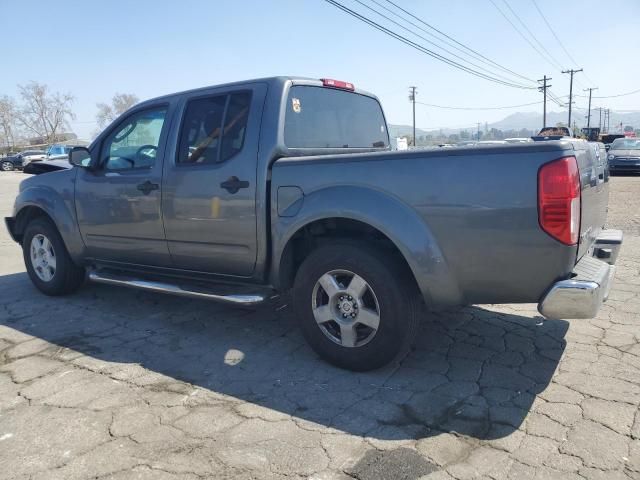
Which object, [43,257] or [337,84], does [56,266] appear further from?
[337,84]

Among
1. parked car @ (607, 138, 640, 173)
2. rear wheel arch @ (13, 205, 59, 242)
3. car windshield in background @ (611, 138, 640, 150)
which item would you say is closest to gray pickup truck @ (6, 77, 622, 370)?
rear wheel arch @ (13, 205, 59, 242)

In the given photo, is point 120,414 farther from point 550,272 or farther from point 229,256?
point 550,272

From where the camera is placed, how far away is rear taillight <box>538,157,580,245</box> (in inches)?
99.1

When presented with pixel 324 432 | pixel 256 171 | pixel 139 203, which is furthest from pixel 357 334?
pixel 139 203

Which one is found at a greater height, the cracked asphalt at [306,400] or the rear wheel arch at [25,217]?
the rear wheel arch at [25,217]

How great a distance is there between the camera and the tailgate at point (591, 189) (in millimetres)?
2781

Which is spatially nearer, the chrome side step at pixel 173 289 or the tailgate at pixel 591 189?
the tailgate at pixel 591 189

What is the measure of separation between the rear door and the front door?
172 millimetres

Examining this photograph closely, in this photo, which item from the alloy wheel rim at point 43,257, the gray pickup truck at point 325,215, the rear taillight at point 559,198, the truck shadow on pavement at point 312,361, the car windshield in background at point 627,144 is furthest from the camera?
the car windshield in background at point 627,144

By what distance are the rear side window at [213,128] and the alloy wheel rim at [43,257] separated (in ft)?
7.04

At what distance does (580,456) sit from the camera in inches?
90.9

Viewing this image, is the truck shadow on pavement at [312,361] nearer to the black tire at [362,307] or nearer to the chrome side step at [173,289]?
the black tire at [362,307]

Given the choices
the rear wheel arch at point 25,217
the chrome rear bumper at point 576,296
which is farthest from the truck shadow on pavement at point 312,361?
the rear wheel arch at point 25,217

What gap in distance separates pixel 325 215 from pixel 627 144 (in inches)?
807
